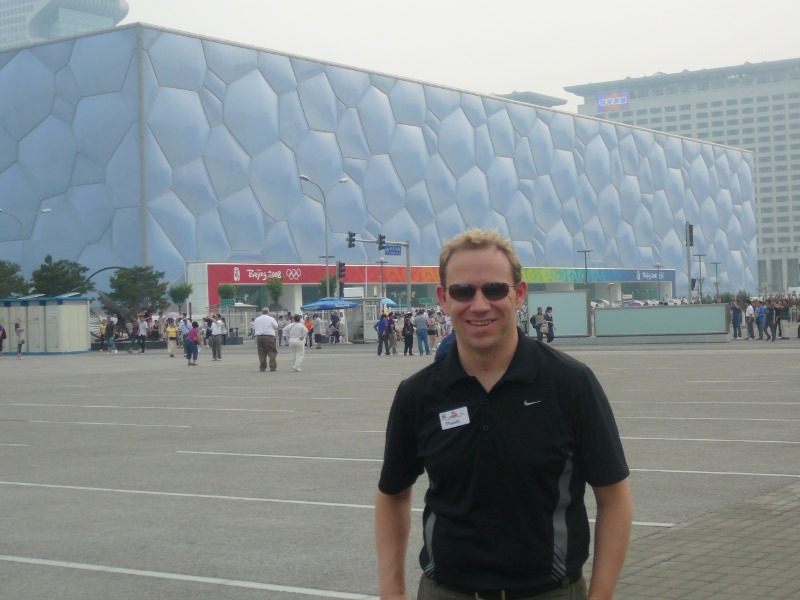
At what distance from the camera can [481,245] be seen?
318 cm

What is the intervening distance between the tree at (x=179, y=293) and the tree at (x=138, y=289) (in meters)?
2.16

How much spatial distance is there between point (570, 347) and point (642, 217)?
207 ft

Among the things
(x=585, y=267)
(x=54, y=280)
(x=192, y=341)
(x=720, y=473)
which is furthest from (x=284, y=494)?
(x=585, y=267)

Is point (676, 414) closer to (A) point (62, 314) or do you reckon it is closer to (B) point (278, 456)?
(B) point (278, 456)

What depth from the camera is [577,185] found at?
9669 centimetres

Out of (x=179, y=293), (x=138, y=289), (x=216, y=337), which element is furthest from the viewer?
(x=179, y=293)

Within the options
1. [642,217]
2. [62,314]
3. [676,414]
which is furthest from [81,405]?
[642,217]

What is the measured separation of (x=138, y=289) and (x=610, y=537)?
186ft

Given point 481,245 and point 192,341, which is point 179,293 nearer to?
point 192,341

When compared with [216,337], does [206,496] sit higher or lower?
lower

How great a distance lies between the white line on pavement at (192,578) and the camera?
6230 mm

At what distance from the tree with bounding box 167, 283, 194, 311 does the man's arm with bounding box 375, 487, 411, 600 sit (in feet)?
198

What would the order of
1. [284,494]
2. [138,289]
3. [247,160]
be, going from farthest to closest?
[247,160] < [138,289] < [284,494]

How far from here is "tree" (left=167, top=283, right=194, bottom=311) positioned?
6278 centimetres
